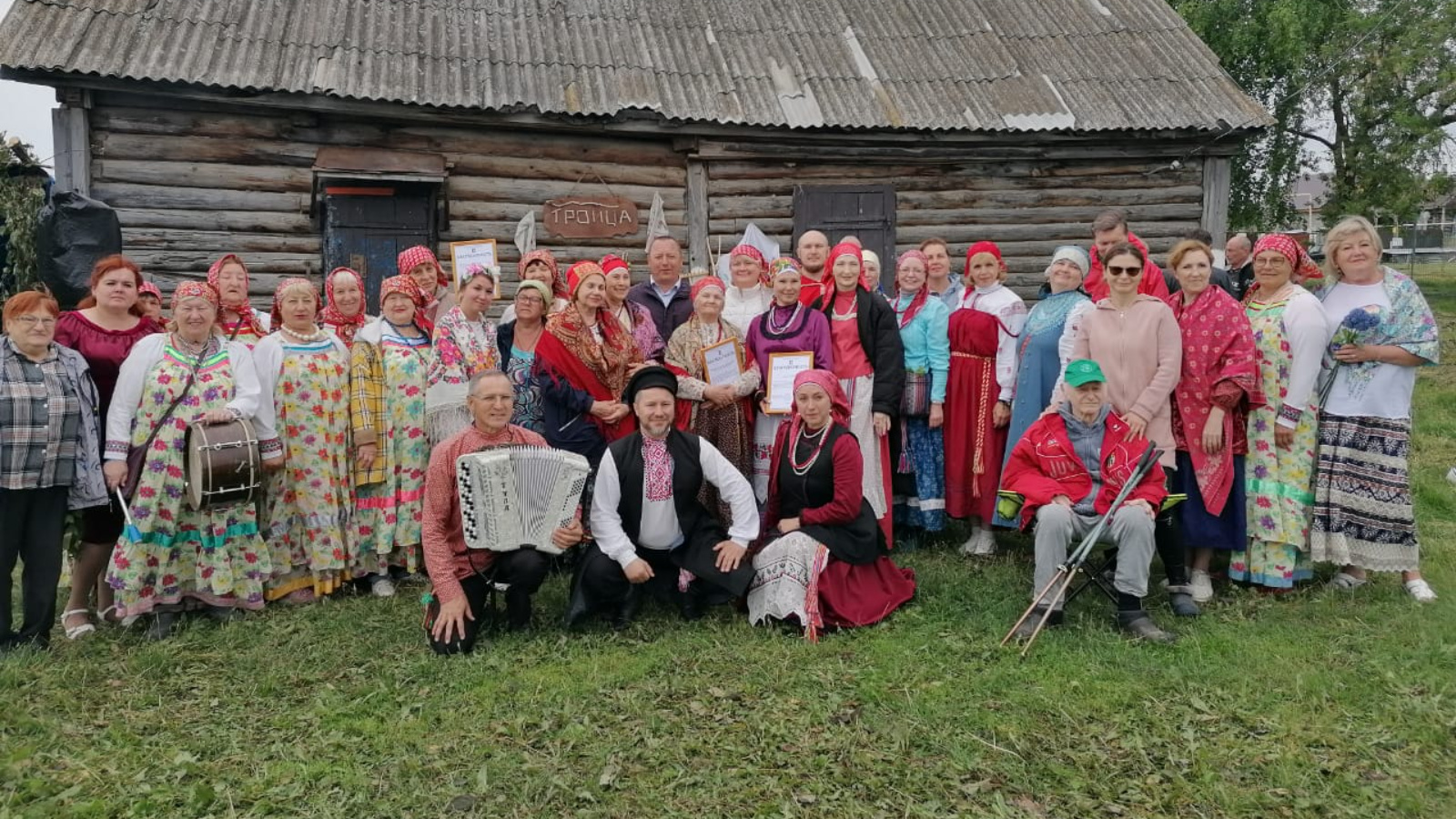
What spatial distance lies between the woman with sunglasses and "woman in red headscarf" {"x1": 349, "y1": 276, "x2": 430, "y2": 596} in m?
3.44

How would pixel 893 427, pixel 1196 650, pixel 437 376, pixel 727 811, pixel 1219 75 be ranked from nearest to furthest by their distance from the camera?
1. pixel 727 811
2. pixel 1196 650
3. pixel 437 376
4. pixel 893 427
5. pixel 1219 75

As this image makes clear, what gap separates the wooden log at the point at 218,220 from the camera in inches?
299

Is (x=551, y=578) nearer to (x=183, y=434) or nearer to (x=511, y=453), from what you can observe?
(x=511, y=453)

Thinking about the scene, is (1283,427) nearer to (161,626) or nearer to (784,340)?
(784,340)

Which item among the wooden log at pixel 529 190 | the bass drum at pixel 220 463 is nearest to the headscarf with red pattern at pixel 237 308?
the bass drum at pixel 220 463

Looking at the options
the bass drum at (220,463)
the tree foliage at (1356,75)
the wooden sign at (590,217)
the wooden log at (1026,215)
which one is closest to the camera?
the bass drum at (220,463)

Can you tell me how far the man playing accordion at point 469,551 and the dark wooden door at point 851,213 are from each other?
547cm

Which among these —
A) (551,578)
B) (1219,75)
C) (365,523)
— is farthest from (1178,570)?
(1219,75)

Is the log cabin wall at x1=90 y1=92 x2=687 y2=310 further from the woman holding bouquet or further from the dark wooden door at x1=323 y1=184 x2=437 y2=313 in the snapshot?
the woman holding bouquet

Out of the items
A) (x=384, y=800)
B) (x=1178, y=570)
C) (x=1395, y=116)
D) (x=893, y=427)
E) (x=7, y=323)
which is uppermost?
(x=1395, y=116)

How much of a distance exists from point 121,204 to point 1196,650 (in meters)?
8.15

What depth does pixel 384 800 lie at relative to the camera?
2.88m

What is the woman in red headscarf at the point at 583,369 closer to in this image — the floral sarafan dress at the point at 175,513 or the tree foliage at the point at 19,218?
the floral sarafan dress at the point at 175,513

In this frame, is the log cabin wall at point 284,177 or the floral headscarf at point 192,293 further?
the log cabin wall at point 284,177
